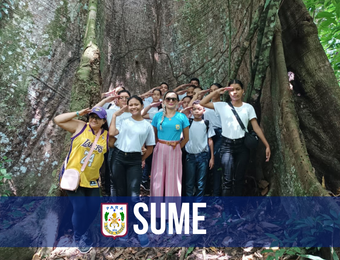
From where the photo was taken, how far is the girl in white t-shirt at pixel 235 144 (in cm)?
365

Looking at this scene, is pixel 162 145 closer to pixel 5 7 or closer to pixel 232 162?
pixel 232 162

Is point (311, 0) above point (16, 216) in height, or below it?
above

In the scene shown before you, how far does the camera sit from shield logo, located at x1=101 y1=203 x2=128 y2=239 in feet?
10.7

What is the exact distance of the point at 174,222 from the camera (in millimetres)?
3707

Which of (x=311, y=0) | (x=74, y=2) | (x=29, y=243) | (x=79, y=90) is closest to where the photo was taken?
(x=29, y=243)

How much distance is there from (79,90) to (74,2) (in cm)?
266

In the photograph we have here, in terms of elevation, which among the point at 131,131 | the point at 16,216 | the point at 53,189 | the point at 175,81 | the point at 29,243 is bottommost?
the point at 29,243

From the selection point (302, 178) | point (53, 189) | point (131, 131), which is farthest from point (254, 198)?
point (53, 189)

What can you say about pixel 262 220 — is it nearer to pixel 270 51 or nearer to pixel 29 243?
pixel 270 51

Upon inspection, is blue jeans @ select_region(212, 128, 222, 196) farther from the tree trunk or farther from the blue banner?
the tree trunk

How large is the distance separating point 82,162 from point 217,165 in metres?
2.07

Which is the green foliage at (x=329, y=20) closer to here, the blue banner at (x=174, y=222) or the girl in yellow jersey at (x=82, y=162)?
the blue banner at (x=174, y=222)

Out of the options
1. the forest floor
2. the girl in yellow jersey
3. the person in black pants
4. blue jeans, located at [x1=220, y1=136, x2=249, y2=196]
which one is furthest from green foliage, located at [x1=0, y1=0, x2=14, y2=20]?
blue jeans, located at [x1=220, y1=136, x2=249, y2=196]

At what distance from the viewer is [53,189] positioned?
3400 millimetres
